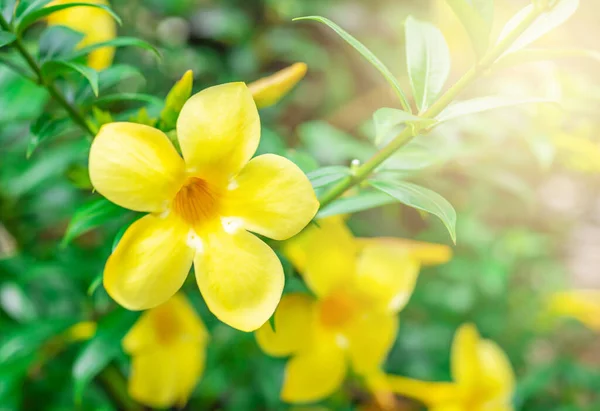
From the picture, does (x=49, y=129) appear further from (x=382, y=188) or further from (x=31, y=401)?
(x=31, y=401)

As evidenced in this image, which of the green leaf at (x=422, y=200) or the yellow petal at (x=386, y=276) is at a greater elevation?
the green leaf at (x=422, y=200)

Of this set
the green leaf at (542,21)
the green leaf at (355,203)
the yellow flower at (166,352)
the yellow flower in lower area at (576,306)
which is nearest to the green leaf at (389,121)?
the green leaf at (542,21)

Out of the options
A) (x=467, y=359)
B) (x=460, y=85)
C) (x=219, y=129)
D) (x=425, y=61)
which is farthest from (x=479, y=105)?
(x=467, y=359)

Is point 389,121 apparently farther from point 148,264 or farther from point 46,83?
point 46,83

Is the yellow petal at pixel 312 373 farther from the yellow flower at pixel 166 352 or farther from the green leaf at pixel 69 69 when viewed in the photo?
the green leaf at pixel 69 69

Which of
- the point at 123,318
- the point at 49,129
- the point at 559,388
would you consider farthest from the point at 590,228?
the point at 49,129

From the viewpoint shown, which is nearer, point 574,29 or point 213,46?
point 574,29
